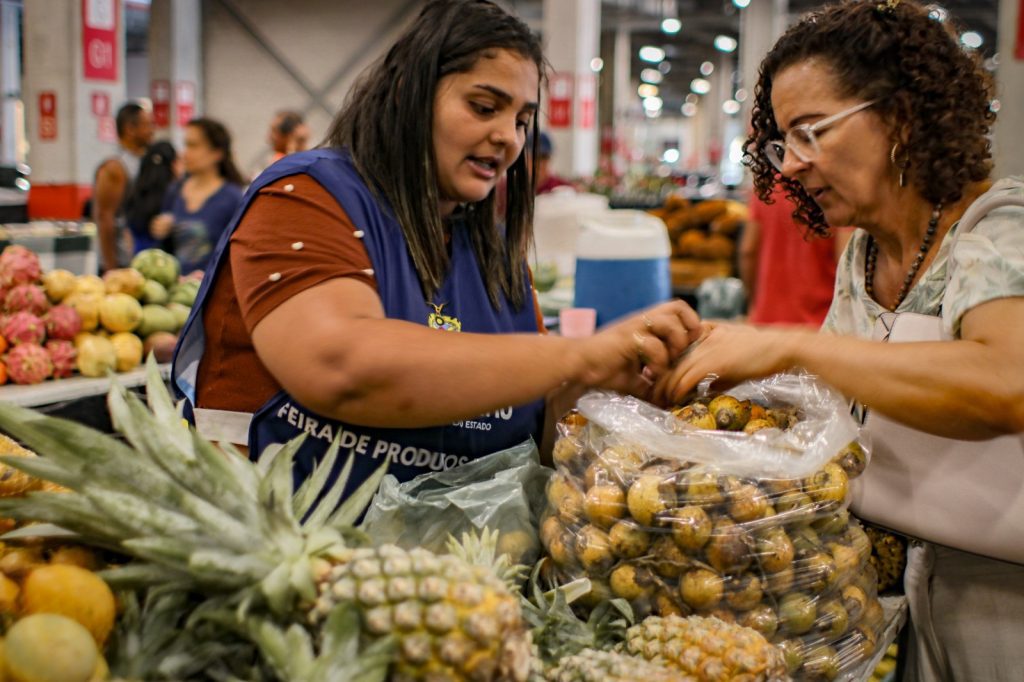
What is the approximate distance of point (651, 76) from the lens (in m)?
43.9

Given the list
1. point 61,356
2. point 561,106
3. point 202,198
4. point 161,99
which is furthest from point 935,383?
point 161,99

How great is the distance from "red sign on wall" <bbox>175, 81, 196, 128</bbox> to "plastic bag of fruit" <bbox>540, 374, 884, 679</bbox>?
53.7 feet

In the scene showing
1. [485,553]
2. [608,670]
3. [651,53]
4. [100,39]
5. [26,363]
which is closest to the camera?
[608,670]

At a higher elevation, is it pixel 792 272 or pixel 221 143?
pixel 221 143

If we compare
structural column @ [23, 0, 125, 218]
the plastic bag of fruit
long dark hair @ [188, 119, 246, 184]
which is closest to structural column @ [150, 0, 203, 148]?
structural column @ [23, 0, 125, 218]

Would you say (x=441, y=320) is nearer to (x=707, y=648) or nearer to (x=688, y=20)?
(x=707, y=648)

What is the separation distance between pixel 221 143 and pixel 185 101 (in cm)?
1182

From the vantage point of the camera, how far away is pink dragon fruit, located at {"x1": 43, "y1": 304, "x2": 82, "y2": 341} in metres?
3.36

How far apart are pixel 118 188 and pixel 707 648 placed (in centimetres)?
679

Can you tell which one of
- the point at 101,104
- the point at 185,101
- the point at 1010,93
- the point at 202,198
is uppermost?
the point at 185,101

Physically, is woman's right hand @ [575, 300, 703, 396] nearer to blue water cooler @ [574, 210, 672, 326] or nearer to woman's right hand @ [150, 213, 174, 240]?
blue water cooler @ [574, 210, 672, 326]

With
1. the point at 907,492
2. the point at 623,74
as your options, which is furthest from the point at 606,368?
the point at 623,74

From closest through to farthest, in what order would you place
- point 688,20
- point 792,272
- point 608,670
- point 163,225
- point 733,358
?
point 608,670 → point 733,358 → point 792,272 → point 163,225 → point 688,20

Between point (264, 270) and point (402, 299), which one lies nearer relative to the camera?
point (264, 270)
